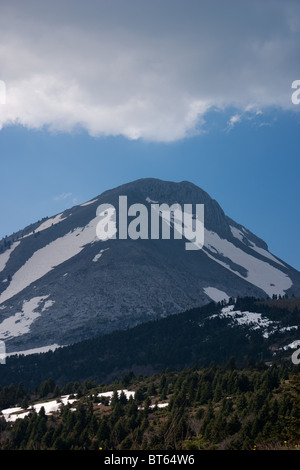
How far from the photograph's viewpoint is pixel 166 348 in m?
176

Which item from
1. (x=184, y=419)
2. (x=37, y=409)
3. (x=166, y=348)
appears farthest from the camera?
(x=166, y=348)

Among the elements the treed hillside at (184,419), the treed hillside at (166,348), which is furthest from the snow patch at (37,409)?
the treed hillside at (166,348)

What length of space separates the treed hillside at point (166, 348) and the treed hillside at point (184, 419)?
6154 cm

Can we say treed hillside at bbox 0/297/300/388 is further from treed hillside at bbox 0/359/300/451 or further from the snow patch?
treed hillside at bbox 0/359/300/451

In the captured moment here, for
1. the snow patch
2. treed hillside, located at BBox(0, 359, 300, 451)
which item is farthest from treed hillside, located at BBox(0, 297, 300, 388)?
treed hillside, located at BBox(0, 359, 300, 451)

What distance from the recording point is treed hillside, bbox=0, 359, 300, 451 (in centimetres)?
5525

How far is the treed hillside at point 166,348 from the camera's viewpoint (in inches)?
6240

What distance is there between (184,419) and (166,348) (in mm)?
111980

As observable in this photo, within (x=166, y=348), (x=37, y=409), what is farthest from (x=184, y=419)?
(x=166, y=348)

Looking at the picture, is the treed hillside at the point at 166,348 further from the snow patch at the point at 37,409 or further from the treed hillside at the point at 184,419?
the treed hillside at the point at 184,419

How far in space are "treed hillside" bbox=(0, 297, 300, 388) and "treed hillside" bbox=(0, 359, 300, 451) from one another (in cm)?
6154

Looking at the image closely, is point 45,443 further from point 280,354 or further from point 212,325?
point 212,325

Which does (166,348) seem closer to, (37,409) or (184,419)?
(37,409)
